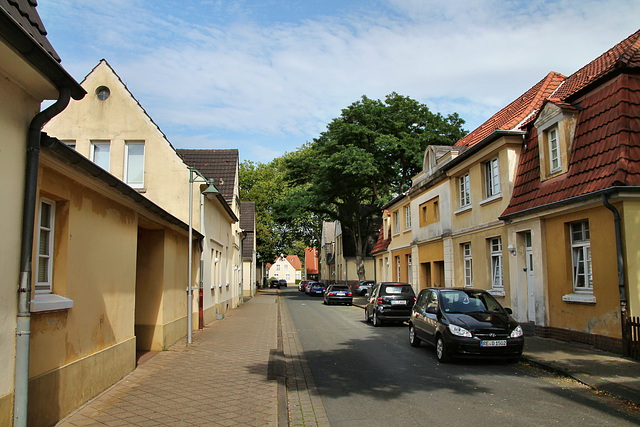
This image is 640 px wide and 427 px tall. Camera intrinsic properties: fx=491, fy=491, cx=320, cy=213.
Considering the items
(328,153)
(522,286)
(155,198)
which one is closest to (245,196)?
(328,153)

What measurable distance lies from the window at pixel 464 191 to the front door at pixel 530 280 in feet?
14.9

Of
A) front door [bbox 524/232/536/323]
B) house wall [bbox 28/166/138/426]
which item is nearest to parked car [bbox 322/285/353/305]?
front door [bbox 524/232/536/323]

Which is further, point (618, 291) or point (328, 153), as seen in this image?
point (328, 153)

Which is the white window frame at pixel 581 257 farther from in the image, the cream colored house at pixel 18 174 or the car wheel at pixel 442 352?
the cream colored house at pixel 18 174

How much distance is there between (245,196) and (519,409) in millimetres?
49021

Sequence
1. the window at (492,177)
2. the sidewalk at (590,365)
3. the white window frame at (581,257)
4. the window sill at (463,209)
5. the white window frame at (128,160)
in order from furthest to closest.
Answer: the window sill at (463,209)
the white window frame at (128,160)
the window at (492,177)
the white window frame at (581,257)
the sidewalk at (590,365)

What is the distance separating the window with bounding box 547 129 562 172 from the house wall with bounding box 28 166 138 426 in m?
10.5

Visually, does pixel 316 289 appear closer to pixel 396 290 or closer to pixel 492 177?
pixel 396 290

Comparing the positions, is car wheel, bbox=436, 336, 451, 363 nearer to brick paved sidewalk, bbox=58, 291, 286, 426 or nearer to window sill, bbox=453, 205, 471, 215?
brick paved sidewalk, bbox=58, 291, 286, 426

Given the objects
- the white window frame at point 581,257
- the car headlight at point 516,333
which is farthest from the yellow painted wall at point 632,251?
the car headlight at point 516,333

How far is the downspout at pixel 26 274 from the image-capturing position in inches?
186

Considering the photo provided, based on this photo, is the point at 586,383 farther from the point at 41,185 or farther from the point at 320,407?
the point at 41,185

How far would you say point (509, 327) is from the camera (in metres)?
9.99

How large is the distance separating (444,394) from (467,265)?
12759 mm
